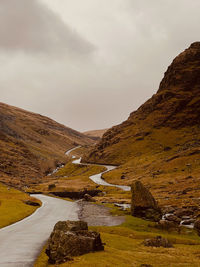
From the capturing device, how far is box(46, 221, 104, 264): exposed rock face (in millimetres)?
27753

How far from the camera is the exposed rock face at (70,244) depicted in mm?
27753

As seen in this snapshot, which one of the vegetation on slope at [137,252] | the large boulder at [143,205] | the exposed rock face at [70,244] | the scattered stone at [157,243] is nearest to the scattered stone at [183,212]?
the large boulder at [143,205]

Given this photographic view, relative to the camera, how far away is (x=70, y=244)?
2853 cm

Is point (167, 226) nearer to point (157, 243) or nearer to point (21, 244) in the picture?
point (157, 243)

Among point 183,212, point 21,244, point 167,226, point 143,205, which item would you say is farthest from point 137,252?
point 183,212

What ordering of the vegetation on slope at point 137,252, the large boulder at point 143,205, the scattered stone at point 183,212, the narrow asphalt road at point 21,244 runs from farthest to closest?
the large boulder at point 143,205
the scattered stone at point 183,212
the narrow asphalt road at point 21,244
the vegetation on slope at point 137,252

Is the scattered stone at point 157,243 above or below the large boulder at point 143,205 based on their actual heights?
below

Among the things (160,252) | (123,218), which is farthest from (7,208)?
(160,252)

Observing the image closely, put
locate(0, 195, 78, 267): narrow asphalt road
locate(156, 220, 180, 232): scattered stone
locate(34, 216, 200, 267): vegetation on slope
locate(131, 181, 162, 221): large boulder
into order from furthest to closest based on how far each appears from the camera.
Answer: locate(131, 181, 162, 221): large boulder
locate(156, 220, 180, 232): scattered stone
locate(0, 195, 78, 267): narrow asphalt road
locate(34, 216, 200, 267): vegetation on slope

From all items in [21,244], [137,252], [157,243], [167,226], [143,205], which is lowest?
[167,226]

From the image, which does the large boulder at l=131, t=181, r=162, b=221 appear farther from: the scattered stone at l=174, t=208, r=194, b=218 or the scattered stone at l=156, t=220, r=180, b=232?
the scattered stone at l=156, t=220, r=180, b=232

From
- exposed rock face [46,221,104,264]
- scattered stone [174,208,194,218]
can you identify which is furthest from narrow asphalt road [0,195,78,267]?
scattered stone [174,208,194,218]

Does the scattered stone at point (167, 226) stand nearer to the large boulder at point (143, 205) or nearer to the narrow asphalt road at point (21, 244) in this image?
the large boulder at point (143, 205)

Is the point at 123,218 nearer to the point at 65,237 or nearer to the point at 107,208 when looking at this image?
the point at 107,208
